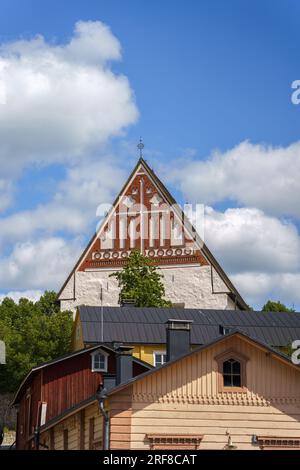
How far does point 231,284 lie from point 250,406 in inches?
1619

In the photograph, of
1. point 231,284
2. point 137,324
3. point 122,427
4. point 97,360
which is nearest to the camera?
point 122,427

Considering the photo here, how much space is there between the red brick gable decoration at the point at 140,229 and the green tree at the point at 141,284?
262 inches

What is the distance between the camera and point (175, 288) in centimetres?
7288

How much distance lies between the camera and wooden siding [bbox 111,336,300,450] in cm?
3005

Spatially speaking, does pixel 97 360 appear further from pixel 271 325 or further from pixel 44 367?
pixel 271 325

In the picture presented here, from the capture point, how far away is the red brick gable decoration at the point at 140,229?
245 feet

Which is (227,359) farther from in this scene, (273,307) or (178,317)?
(273,307)

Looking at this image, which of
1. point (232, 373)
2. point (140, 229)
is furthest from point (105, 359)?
point (140, 229)

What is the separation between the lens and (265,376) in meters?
31.5

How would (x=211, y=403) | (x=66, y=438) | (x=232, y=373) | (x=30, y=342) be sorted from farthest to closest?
(x=30, y=342) < (x=66, y=438) < (x=232, y=373) < (x=211, y=403)

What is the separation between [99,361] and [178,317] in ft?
42.5

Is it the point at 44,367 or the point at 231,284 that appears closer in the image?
the point at 44,367
